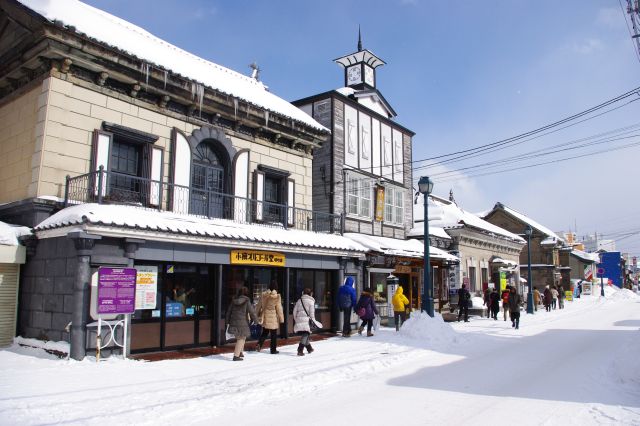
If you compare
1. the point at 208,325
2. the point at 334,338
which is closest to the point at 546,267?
the point at 334,338

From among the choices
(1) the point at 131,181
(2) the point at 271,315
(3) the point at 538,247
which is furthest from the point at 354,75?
(3) the point at 538,247

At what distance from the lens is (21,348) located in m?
10.9

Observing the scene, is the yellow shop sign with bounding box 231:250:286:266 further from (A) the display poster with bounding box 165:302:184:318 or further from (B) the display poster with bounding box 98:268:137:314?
(B) the display poster with bounding box 98:268:137:314

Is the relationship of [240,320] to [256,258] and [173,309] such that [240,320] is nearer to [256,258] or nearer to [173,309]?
[173,309]

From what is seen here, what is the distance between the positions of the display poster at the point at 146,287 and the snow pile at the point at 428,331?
7.27 metres

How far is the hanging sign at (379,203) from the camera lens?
70.3 ft

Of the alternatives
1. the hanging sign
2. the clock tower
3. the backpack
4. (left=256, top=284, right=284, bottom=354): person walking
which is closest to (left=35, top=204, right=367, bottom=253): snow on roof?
the backpack

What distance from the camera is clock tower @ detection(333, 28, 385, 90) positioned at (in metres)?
23.6

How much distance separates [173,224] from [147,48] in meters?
5.92

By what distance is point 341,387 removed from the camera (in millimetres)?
8023

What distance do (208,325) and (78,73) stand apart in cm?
710

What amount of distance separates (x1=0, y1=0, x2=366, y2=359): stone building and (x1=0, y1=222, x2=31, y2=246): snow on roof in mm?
249

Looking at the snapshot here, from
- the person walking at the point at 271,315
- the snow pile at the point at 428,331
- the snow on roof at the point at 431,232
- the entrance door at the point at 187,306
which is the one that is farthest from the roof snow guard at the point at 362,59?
the person walking at the point at 271,315

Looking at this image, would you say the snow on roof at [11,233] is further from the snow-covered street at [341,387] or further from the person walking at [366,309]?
the person walking at [366,309]
